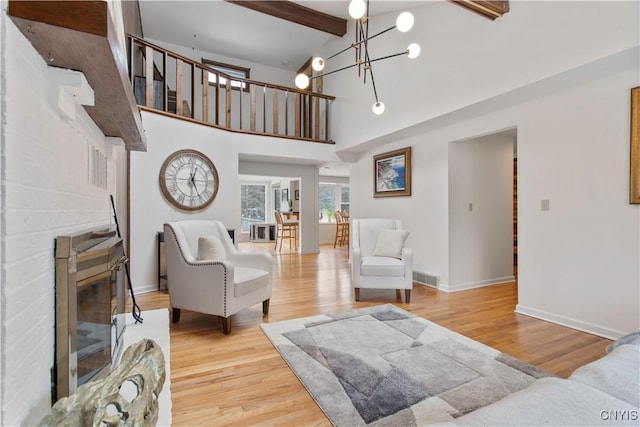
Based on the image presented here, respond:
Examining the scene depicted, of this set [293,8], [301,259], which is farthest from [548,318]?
[293,8]

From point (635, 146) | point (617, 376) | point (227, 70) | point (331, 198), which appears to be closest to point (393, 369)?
point (617, 376)

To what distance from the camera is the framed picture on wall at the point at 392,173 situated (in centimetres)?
470

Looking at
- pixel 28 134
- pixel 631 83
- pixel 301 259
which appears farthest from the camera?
pixel 301 259

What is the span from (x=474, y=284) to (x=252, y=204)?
8.00 m

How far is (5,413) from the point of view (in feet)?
2.40

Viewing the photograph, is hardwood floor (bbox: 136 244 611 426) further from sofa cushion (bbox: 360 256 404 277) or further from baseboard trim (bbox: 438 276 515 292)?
sofa cushion (bbox: 360 256 404 277)

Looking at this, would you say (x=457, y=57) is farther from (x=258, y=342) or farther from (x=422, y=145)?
(x=258, y=342)

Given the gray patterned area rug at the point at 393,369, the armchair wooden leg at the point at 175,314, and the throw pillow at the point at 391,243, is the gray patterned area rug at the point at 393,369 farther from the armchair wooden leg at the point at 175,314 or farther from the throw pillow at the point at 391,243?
the throw pillow at the point at 391,243

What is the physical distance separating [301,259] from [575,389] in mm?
5824

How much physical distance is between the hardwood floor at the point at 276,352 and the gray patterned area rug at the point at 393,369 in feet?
0.44

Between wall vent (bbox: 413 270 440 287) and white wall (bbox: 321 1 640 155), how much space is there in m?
2.16

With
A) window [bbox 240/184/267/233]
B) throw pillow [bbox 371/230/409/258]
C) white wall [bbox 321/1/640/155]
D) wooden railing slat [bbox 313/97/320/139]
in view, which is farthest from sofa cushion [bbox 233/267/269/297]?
window [bbox 240/184/267/233]

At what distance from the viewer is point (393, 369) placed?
6.46ft

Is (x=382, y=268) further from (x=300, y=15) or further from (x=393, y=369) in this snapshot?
(x=300, y=15)
